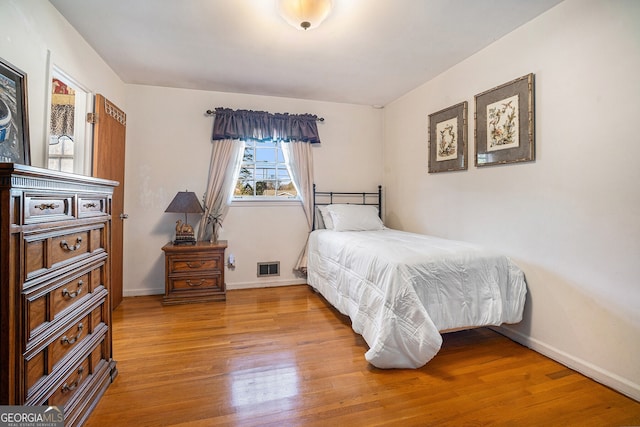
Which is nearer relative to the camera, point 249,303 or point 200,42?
point 200,42

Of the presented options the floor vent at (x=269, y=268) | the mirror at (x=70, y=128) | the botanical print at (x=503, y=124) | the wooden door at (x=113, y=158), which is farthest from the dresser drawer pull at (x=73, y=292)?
the botanical print at (x=503, y=124)

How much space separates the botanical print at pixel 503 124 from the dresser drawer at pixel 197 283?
3.00m

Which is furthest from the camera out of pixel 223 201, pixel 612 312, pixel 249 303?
pixel 223 201

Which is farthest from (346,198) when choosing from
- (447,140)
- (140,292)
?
(140,292)

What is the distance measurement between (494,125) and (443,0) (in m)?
1.07

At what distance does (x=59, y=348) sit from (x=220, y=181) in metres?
2.42

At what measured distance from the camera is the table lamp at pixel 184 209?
3.09 meters

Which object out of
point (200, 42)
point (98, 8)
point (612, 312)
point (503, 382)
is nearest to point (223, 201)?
point (200, 42)

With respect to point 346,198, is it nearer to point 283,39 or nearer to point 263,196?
point 263,196

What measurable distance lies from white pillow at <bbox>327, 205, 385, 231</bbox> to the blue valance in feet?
3.18

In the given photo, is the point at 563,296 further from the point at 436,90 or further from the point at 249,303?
the point at 249,303

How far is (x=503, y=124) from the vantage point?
234cm

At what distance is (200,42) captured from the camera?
95.4 inches

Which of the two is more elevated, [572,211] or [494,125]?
[494,125]
